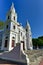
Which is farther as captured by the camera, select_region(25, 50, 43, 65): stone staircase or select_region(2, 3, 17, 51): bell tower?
select_region(2, 3, 17, 51): bell tower

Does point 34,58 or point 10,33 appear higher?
point 10,33

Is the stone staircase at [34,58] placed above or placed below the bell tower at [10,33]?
below

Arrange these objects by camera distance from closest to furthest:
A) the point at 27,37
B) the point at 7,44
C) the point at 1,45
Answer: the point at 7,44 → the point at 1,45 → the point at 27,37

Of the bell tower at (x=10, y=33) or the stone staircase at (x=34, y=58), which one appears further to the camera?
the bell tower at (x=10, y=33)

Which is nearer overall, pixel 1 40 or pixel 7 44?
pixel 7 44

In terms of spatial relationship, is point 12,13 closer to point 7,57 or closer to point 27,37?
point 27,37

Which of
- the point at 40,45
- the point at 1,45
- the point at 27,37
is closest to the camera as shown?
the point at 1,45

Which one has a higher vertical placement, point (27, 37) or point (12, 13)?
point (12, 13)

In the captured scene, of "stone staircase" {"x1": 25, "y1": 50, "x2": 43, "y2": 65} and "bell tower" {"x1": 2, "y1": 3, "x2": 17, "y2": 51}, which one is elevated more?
"bell tower" {"x1": 2, "y1": 3, "x2": 17, "y2": 51}

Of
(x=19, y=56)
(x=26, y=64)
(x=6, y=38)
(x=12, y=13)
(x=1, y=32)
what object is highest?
(x=12, y=13)

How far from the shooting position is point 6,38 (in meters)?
20.2

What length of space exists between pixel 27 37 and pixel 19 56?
18.2 meters

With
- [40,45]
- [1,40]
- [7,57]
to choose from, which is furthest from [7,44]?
[40,45]

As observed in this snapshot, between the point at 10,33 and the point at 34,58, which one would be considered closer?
the point at 34,58
